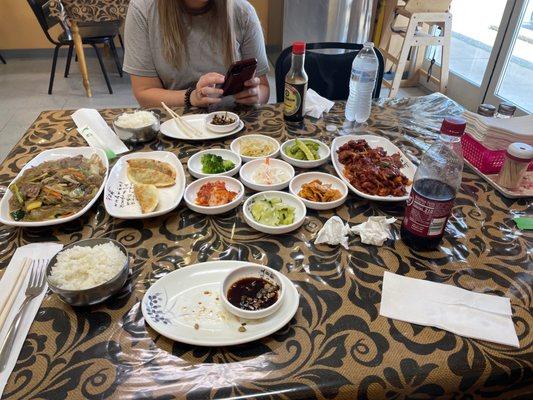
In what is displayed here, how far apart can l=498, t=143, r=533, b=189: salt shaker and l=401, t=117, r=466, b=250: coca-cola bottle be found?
282mm

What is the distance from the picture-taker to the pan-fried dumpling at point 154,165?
4.08 feet

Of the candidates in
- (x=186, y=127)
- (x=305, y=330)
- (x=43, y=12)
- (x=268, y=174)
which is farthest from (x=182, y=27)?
(x=43, y=12)

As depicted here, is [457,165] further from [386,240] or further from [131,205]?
[131,205]

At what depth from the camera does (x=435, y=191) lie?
931mm

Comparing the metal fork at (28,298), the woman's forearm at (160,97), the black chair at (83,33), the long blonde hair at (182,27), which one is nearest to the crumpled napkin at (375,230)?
the metal fork at (28,298)

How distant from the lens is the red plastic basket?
1.25 metres

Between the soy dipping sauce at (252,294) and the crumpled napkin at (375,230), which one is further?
the crumpled napkin at (375,230)

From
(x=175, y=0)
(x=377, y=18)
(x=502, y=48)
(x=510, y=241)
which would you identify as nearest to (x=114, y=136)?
(x=175, y=0)

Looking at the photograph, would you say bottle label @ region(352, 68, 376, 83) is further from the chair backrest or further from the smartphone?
the chair backrest

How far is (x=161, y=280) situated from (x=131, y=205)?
0.35 m

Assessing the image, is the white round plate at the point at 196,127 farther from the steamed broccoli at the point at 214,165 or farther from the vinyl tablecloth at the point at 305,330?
the vinyl tablecloth at the point at 305,330

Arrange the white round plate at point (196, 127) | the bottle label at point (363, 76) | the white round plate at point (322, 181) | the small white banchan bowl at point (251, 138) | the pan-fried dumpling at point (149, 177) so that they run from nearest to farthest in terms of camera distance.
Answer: the white round plate at point (322, 181) < the pan-fried dumpling at point (149, 177) < the small white banchan bowl at point (251, 138) < the white round plate at point (196, 127) < the bottle label at point (363, 76)

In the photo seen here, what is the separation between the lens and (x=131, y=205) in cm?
109

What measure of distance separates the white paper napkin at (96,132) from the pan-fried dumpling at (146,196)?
0.32 m
